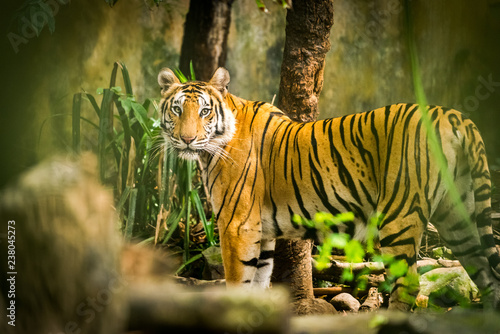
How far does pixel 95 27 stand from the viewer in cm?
492

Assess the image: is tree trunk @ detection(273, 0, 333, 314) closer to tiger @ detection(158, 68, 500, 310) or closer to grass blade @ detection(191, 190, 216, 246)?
tiger @ detection(158, 68, 500, 310)

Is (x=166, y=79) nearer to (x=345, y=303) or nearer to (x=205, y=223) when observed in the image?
(x=205, y=223)

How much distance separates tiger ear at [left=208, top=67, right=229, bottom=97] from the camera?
293 centimetres

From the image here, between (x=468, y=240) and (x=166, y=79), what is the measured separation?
1.95m

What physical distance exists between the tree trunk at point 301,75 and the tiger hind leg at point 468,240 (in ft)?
3.39

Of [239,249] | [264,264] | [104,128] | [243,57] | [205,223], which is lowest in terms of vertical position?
[264,264]

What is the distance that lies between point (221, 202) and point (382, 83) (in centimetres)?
344

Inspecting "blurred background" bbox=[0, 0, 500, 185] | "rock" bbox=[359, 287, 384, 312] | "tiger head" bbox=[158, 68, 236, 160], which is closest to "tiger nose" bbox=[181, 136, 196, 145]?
"tiger head" bbox=[158, 68, 236, 160]

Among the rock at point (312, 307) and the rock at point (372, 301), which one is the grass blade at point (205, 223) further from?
the rock at point (372, 301)

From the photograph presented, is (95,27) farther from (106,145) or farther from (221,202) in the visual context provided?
(221,202)

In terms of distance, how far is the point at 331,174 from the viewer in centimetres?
272

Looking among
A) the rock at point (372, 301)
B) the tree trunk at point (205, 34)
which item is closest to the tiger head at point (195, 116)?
the rock at point (372, 301)

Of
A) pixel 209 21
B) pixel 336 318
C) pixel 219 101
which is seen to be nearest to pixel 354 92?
pixel 209 21

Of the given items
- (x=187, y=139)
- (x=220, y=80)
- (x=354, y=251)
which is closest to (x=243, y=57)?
(x=220, y=80)
